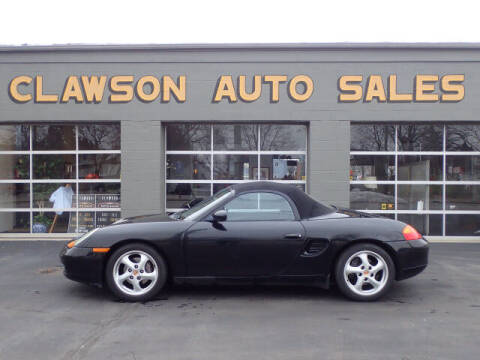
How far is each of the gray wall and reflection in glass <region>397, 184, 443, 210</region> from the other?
4.66ft

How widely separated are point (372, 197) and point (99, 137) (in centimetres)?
633

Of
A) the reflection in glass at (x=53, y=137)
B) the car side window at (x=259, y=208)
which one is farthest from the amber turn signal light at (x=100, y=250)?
the reflection in glass at (x=53, y=137)

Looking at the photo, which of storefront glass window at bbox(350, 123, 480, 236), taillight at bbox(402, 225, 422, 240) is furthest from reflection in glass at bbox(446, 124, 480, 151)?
taillight at bbox(402, 225, 422, 240)

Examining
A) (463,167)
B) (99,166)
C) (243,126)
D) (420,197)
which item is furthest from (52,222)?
(463,167)

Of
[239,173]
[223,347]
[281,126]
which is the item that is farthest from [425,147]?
[223,347]

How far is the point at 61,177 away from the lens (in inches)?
384

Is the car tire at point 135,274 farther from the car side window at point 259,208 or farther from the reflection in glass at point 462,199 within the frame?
the reflection in glass at point 462,199

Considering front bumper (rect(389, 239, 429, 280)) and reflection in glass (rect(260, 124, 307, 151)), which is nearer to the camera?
front bumper (rect(389, 239, 429, 280))

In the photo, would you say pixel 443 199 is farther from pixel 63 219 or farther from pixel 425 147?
pixel 63 219

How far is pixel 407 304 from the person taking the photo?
15.8 ft

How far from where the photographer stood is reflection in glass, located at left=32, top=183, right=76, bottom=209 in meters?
9.76

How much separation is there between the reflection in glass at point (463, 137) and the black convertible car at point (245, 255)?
17.8 feet

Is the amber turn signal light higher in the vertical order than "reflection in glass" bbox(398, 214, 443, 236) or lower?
higher

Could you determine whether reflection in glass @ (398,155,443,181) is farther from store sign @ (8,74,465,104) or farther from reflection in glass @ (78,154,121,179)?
reflection in glass @ (78,154,121,179)
